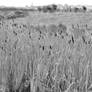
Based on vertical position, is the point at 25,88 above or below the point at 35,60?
below

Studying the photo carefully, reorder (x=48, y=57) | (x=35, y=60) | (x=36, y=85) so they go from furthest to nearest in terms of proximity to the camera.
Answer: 1. (x=48, y=57)
2. (x=35, y=60)
3. (x=36, y=85)

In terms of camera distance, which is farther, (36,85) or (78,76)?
(78,76)

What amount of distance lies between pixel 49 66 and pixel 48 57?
0.15 metres

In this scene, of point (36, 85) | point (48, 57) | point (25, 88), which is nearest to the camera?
point (36, 85)

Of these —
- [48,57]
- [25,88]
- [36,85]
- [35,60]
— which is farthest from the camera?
[48,57]

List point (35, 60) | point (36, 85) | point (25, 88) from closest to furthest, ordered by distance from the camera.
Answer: point (36, 85) < point (25, 88) < point (35, 60)

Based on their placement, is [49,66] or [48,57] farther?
[48,57]

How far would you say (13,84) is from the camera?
1.83 meters

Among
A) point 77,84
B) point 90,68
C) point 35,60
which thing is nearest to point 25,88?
point 35,60

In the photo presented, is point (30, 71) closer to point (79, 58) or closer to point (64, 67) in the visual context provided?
point (64, 67)

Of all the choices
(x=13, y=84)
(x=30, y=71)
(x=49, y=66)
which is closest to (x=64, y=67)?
(x=49, y=66)

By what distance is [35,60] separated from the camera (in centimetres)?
190

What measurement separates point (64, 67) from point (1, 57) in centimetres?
49

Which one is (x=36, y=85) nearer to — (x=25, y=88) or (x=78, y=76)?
(x=25, y=88)
